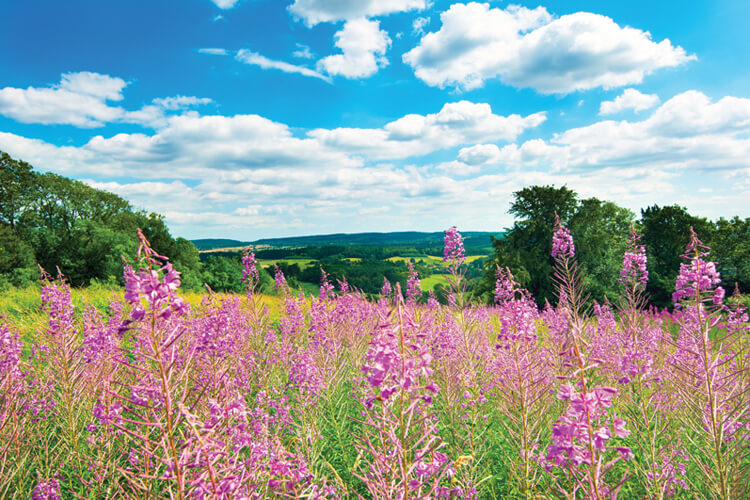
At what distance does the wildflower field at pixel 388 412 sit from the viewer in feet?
5.39

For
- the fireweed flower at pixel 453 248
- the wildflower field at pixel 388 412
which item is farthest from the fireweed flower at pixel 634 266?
the fireweed flower at pixel 453 248

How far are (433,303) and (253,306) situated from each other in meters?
4.86

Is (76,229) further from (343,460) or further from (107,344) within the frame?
(343,460)

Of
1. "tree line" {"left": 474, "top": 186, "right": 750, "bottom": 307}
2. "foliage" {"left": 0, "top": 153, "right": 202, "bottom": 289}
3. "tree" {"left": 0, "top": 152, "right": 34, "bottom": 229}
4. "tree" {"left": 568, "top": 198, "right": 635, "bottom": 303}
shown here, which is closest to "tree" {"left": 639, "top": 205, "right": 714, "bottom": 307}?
"tree line" {"left": 474, "top": 186, "right": 750, "bottom": 307}

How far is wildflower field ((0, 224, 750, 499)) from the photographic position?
164cm

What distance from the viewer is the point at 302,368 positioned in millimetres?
4172

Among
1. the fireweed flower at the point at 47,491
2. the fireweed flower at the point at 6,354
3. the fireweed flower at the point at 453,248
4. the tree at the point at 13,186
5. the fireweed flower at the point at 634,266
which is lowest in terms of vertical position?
the fireweed flower at the point at 47,491

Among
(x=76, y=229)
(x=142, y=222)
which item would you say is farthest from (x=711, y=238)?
(x=76, y=229)

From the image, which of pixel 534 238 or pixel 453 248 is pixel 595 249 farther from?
pixel 453 248

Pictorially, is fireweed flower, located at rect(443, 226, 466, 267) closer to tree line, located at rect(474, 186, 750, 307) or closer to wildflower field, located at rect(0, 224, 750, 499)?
wildflower field, located at rect(0, 224, 750, 499)

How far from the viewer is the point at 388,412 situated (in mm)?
2207

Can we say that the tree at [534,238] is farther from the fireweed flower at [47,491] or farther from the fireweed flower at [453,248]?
the fireweed flower at [47,491]

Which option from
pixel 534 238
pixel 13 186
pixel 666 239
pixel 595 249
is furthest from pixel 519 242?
pixel 13 186

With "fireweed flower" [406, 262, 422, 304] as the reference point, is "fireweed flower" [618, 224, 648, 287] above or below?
above
